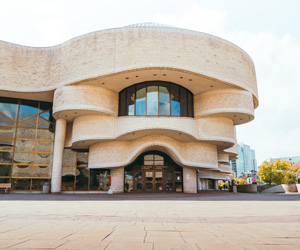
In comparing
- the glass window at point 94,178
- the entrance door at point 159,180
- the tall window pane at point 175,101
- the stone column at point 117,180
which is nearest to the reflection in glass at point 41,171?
the glass window at point 94,178

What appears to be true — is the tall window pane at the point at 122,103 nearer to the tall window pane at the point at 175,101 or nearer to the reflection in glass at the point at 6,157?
the tall window pane at the point at 175,101

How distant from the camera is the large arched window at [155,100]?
24.3m

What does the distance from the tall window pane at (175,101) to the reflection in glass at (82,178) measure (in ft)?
41.5

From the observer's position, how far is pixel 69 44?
83.4 feet

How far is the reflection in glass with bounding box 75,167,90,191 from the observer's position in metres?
28.8

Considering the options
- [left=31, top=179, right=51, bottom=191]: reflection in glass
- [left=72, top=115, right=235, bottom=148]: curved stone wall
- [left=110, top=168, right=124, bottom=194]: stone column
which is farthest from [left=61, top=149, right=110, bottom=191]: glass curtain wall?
[left=72, top=115, right=235, bottom=148]: curved stone wall

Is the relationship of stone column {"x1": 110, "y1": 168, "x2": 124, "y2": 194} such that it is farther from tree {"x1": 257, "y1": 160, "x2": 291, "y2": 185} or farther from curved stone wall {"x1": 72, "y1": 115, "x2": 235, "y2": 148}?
tree {"x1": 257, "y1": 160, "x2": 291, "y2": 185}

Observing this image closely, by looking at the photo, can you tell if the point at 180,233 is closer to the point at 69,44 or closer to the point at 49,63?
the point at 69,44

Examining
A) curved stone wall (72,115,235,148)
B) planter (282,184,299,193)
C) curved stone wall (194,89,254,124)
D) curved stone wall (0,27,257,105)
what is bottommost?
planter (282,184,299,193)

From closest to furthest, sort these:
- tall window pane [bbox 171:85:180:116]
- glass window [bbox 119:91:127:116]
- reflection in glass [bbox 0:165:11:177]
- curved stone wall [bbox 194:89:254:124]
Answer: curved stone wall [bbox 194:89:254:124] < tall window pane [bbox 171:85:180:116] < glass window [bbox 119:91:127:116] < reflection in glass [bbox 0:165:11:177]

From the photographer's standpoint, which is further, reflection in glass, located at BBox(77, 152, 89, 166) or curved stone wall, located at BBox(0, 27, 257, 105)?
reflection in glass, located at BBox(77, 152, 89, 166)

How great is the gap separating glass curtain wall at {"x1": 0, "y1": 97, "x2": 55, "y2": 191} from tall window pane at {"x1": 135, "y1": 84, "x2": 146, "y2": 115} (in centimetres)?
1147

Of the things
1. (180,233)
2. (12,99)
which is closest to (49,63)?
(12,99)

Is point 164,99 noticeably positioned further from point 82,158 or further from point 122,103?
point 82,158
